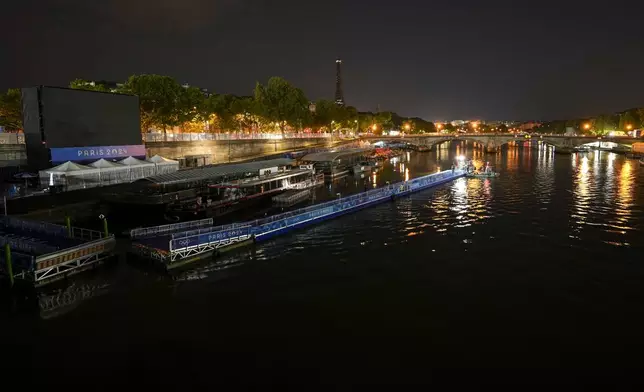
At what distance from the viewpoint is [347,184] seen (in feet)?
284

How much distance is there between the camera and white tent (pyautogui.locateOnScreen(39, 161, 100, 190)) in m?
50.0

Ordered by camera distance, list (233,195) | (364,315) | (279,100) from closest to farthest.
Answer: (364,315)
(233,195)
(279,100)

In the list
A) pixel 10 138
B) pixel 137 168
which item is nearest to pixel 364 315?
pixel 137 168

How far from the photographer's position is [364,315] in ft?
84.6

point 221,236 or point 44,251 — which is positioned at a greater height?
point 44,251

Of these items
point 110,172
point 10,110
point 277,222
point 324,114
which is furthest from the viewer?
point 324,114

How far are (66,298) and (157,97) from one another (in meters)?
70.8

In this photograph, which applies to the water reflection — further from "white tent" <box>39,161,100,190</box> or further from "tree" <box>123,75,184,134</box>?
"tree" <box>123,75,184,134</box>

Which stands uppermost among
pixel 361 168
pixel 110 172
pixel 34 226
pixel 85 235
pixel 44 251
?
pixel 110 172

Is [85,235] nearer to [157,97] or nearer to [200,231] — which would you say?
[200,231]

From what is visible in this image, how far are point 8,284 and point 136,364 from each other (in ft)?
52.6

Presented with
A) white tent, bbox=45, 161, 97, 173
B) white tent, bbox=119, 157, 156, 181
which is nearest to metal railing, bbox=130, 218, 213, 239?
white tent, bbox=45, 161, 97, 173

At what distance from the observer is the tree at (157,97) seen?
8969cm

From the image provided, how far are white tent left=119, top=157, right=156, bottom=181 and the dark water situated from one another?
94.2 ft
